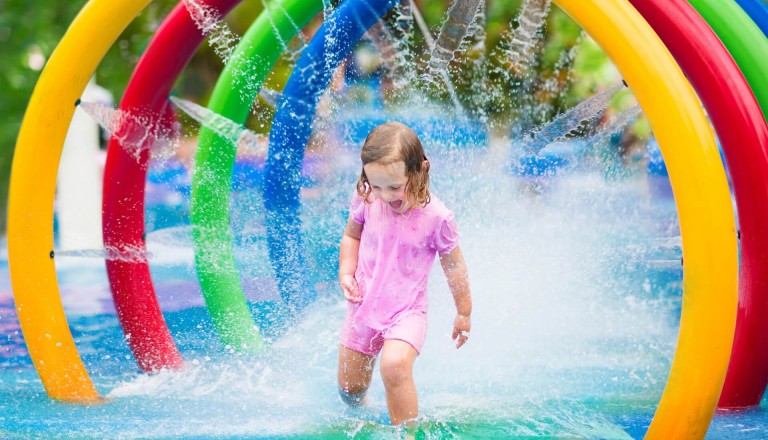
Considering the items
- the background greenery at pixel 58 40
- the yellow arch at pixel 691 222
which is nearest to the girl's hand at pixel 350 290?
the yellow arch at pixel 691 222

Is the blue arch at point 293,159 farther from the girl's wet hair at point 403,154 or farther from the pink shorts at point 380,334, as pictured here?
the girl's wet hair at point 403,154

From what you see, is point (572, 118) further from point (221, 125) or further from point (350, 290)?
point (221, 125)

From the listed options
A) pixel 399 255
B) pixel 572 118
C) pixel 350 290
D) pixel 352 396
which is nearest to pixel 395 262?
pixel 399 255

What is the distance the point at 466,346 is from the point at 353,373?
1132 mm

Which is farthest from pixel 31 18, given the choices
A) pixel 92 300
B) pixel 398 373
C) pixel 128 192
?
pixel 398 373

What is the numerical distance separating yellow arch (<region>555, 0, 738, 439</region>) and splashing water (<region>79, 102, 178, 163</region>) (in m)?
2.22

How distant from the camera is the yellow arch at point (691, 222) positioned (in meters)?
2.90

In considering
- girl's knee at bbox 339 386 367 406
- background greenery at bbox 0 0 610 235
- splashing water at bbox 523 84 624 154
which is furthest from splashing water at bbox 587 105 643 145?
background greenery at bbox 0 0 610 235

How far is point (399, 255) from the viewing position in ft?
11.4

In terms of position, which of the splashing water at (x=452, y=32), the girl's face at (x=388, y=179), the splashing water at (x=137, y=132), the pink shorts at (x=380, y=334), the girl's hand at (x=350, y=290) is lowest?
the pink shorts at (x=380, y=334)

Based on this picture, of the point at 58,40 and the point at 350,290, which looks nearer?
the point at 350,290

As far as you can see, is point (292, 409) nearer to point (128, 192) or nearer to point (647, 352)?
point (128, 192)

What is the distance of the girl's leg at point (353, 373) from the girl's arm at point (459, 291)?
42 cm

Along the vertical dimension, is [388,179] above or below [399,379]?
above
